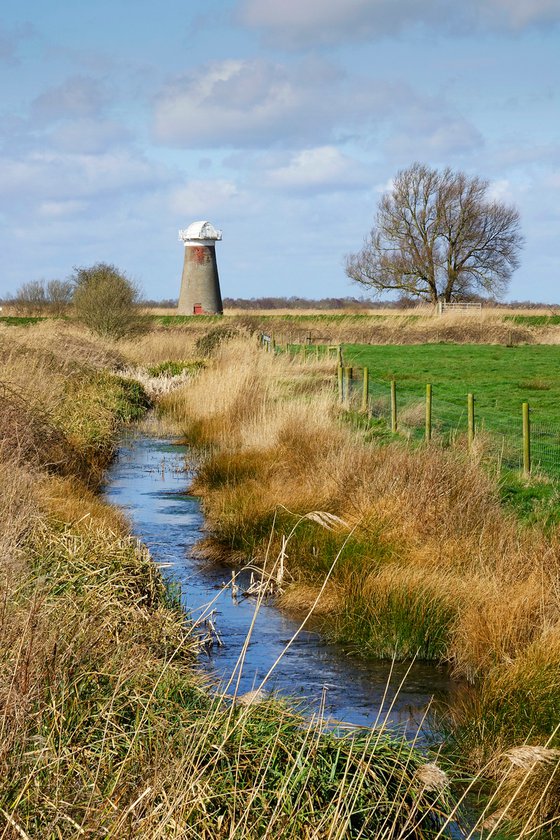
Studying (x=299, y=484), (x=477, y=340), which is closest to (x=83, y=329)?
(x=477, y=340)

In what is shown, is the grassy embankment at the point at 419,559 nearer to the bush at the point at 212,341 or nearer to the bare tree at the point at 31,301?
the bush at the point at 212,341

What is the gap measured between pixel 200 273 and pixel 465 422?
44.8 m

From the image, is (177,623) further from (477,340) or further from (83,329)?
(477,340)

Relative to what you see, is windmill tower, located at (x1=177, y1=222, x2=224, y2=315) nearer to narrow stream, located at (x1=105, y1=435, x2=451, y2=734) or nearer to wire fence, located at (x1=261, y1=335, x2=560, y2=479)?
wire fence, located at (x1=261, y1=335, x2=560, y2=479)

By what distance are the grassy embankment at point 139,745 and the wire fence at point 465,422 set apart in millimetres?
5649

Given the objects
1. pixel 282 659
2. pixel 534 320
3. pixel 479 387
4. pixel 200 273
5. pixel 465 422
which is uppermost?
pixel 200 273

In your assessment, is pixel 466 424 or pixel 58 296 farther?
pixel 58 296

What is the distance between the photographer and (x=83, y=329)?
3275 cm

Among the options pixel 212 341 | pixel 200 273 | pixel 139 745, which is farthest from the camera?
pixel 200 273

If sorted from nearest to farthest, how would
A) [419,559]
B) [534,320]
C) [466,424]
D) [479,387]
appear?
[419,559] < [466,424] < [479,387] < [534,320]

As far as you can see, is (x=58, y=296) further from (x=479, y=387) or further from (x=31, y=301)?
(x=479, y=387)

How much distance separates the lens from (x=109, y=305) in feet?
110

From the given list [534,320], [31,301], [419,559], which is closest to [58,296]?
[31,301]

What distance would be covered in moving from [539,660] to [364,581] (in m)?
2.47
